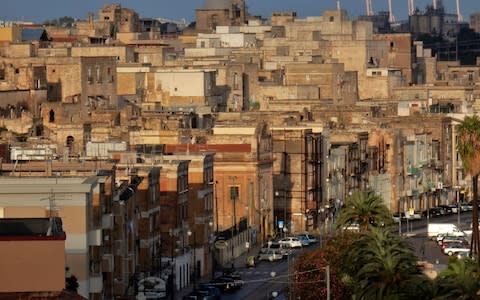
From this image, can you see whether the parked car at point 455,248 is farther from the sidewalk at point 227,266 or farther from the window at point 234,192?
the window at point 234,192

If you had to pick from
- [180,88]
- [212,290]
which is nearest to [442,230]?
[212,290]

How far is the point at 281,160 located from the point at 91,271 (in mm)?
45742

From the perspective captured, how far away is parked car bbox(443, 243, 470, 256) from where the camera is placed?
332ft

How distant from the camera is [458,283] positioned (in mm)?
60438

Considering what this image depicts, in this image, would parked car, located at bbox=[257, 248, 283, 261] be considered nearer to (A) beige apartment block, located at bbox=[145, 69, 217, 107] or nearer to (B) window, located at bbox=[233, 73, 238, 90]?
(A) beige apartment block, located at bbox=[145, 69, 217, 107]

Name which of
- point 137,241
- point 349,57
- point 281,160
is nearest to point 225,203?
point 281,160

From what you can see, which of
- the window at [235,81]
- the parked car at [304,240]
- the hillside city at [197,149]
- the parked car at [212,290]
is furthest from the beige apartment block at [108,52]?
the parked car at [212,290]

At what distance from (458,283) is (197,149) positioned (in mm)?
44825

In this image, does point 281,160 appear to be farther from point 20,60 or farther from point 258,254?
point 20,60

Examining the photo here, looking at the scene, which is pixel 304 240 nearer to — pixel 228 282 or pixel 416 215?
pixel 228 282

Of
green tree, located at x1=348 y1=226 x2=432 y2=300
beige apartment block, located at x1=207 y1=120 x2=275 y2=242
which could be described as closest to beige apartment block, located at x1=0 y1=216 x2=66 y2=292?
green tree, located at x1=348 y1=226 x2=432 y2=300

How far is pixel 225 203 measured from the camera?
347 feet

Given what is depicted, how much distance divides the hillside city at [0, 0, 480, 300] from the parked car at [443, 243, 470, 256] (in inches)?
102

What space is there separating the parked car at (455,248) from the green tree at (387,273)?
3038 centimetres
